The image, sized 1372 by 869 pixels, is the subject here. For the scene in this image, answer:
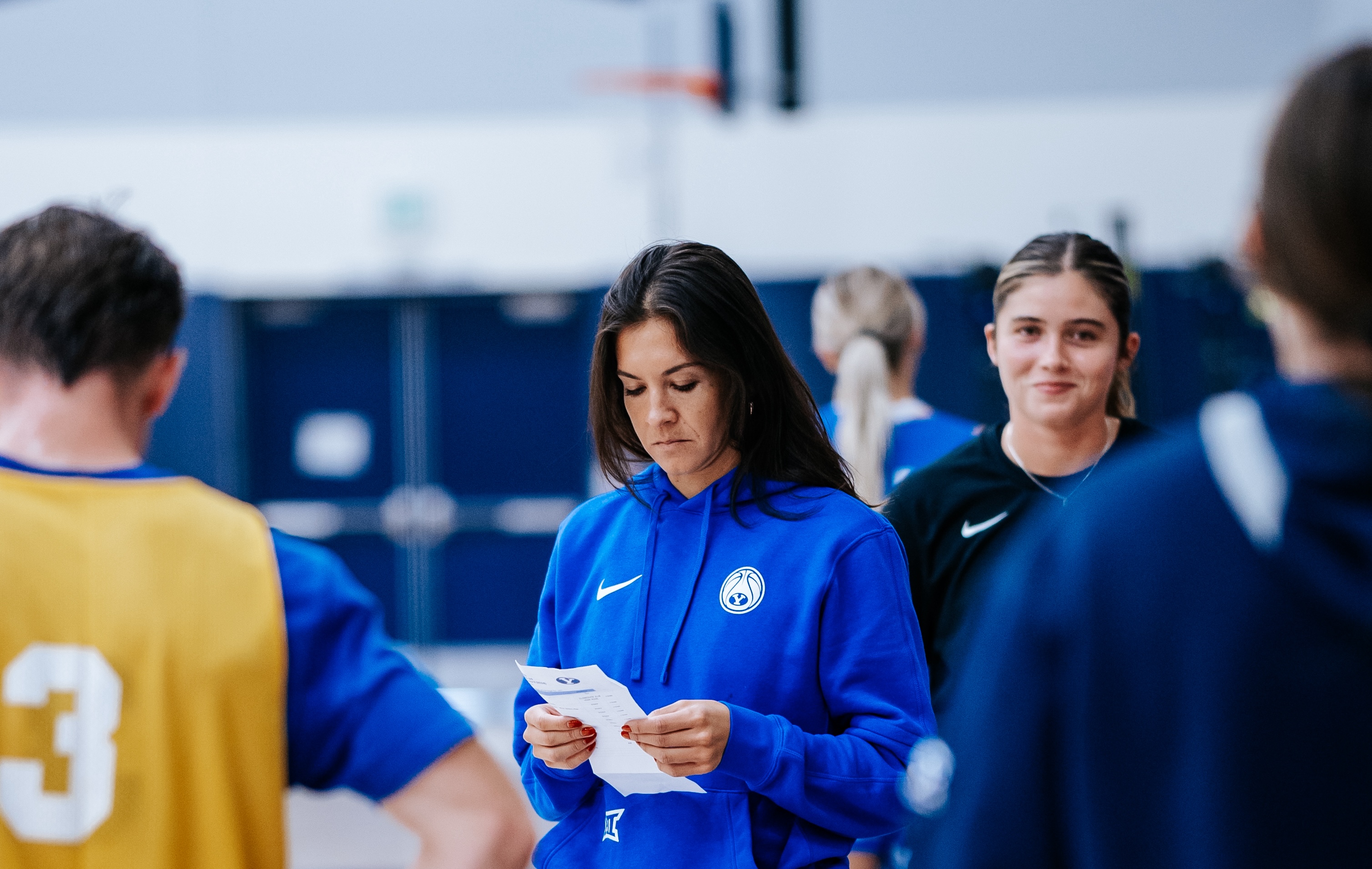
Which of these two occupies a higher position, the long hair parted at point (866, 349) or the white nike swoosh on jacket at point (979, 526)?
the long hair parted at point (866, 349)

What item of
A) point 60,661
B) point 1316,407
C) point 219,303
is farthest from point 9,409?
point 219,303

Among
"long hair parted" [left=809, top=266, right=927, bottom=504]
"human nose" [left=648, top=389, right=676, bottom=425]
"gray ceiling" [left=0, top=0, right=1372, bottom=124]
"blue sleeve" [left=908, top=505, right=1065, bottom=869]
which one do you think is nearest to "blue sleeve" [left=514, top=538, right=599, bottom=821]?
"human nose" [left=648, top=389, right=676, bottom=425]

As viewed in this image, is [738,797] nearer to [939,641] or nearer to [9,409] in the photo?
[939,641]

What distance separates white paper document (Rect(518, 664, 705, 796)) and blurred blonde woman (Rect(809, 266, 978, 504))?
1.57 meters

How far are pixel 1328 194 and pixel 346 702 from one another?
0.93 meters

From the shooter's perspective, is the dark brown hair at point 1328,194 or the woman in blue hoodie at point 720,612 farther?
the woman in blue hoodie at point 720,612

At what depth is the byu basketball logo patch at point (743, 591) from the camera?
1.55 m

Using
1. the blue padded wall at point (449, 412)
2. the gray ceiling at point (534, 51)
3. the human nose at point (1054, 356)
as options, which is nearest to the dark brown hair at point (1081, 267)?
the human nose at point (1054, 356)

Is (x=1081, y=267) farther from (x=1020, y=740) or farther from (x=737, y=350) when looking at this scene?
(x=1020, y=740)

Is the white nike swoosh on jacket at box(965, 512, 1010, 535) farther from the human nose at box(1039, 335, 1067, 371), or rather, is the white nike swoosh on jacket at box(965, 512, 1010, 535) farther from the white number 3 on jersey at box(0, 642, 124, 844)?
the white number 3 on jersey at box(0, 642, 124, 844)

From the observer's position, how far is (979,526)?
6.61 feet

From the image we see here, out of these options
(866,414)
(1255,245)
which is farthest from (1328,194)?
(866,414)

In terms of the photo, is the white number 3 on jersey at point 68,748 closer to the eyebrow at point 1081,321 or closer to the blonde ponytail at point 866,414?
the eyebrow at point 1081,321

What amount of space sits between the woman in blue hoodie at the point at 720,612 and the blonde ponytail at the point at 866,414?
4.16 ft
